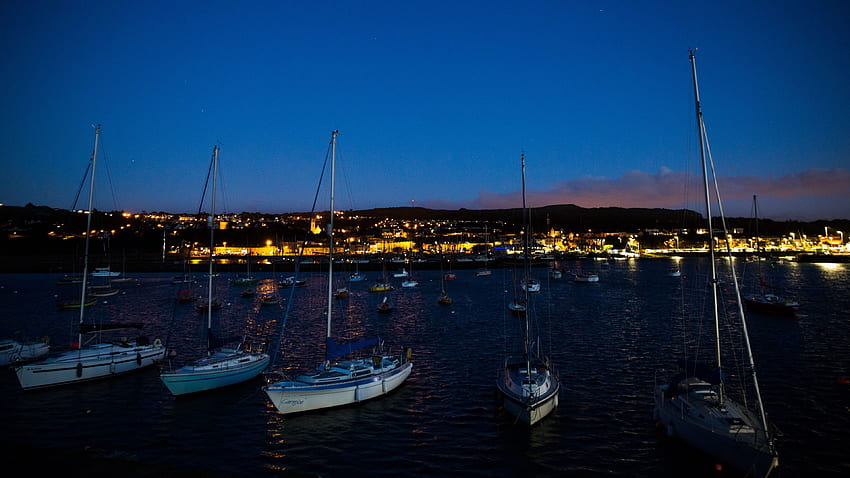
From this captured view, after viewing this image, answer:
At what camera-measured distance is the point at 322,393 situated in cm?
1579

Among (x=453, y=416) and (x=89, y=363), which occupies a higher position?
(x=89, y=363)

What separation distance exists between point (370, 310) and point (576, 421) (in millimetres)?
29811

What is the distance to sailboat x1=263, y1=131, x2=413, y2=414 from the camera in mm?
15422

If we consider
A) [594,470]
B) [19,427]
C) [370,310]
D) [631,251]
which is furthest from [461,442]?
[631,251]

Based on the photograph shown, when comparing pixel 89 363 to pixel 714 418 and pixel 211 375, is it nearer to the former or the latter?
pixel 211 375

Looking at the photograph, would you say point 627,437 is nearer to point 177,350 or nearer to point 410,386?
point 410,386

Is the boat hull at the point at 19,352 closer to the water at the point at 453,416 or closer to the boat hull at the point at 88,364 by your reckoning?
the water at the point at 453,416

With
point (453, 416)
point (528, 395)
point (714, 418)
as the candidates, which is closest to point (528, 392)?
point (528, 395)

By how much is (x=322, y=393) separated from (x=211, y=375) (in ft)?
17.1

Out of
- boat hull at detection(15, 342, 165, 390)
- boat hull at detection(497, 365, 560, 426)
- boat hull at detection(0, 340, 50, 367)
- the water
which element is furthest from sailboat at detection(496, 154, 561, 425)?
boat hull at detection(0, 340, 50, 367)

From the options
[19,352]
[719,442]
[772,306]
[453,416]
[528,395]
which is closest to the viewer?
[719,442]

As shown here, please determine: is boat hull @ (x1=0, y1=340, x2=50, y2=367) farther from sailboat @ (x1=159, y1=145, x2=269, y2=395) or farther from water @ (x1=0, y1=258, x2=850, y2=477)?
sailboat @ (x1=159, y1=145, x2=269, y2=395)

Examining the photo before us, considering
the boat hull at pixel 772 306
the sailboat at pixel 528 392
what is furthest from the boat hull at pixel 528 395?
the boat hull at pixel 772 306

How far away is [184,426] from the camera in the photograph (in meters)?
15.1
